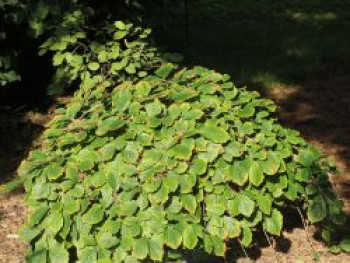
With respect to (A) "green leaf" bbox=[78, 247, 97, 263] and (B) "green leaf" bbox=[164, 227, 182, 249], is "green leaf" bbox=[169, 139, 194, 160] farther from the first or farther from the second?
(A) "green leaf" bbox=[78, 247, 97, 263]

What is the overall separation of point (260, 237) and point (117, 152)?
1.38 m

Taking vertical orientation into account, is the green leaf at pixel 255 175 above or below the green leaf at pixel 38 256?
above

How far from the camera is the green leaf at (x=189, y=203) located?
9.05ft

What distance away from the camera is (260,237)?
12.7ft

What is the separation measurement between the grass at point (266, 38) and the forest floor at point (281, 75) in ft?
0.04

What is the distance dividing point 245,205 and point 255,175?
0.15 meters

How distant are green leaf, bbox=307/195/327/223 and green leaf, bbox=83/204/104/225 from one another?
1.17 metres

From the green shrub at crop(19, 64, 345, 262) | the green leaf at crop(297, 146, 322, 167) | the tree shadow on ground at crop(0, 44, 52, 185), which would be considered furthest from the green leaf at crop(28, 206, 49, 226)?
the tree shadow on ground at crop(0, 44, 52, 185)

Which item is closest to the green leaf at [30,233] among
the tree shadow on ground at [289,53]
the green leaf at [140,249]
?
the green leaf at [140,249]

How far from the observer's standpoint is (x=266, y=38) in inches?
369

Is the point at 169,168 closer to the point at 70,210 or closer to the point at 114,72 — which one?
the point at 70,210

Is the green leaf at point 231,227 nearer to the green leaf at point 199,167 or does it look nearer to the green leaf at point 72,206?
the green leaf at point 199,167

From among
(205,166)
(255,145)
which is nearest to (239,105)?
(255,145)

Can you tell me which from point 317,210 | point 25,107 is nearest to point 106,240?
point 317,210
